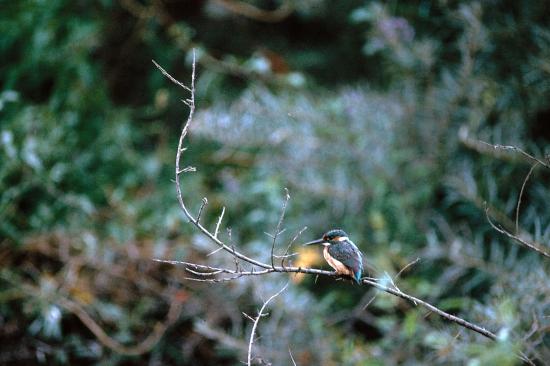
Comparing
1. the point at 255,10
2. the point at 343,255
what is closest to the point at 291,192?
the point at 255,10

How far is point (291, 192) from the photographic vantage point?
3.45 meters

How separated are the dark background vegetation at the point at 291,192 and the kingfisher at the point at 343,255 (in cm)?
66

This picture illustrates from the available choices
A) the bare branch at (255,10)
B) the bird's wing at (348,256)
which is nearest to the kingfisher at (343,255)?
the bird's wing at (348,256)

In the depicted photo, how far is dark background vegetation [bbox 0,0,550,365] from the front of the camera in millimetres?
2721

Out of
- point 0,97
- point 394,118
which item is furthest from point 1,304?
point 394,118

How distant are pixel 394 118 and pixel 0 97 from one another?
1.84 m

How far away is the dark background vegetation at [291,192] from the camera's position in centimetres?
272

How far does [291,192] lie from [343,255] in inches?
69.5

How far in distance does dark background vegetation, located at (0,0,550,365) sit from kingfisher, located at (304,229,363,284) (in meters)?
0.66

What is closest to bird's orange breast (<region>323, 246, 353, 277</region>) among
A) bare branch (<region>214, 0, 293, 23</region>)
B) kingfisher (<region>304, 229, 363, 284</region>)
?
kingfisher (<region>304, 229, 363, 284</region>)

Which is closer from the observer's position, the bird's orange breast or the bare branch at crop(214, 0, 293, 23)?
the bird's orange breast

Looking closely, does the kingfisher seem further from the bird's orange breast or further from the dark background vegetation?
the dark background vegetation

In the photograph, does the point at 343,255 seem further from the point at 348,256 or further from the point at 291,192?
the point at 291,192

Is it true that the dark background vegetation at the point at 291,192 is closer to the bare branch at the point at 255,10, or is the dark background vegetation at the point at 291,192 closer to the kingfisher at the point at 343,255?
the bare branch at the point at 255,10
